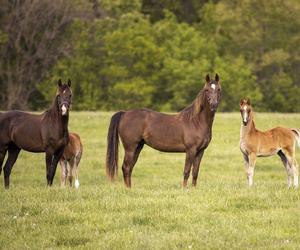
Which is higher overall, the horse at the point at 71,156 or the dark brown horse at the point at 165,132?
the dark brown horse at the point at 165,132

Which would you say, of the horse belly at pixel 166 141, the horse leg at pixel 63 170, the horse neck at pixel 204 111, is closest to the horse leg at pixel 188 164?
the horse belly at pixel 166 141

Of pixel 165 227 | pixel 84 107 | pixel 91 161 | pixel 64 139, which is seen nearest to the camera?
pixel 165 227

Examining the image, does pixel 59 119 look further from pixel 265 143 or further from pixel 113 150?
pixel 265 143

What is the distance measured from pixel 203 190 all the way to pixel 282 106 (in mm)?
47832

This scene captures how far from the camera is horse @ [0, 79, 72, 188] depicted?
591 inches

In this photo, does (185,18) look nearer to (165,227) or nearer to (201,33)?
(201,33)

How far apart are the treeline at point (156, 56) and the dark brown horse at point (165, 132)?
37.2m

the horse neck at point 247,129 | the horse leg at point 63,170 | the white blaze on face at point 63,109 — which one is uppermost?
the white blaze on face at point 63,109

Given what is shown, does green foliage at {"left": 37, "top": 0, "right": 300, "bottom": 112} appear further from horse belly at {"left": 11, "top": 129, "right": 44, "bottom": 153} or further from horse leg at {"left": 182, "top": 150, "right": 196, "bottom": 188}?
horse leg at {"left": 182, "top": 150, "right": 196, "bottom": 188}

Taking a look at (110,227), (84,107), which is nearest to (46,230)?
(110,227)

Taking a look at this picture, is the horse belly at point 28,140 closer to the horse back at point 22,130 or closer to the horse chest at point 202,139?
the horse back at point 22,130

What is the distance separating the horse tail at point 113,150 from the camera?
1582cm

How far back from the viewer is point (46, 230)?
11.4 meters

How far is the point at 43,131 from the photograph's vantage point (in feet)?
51.1
